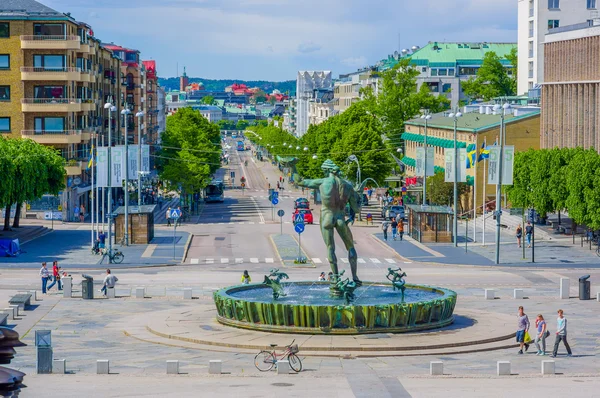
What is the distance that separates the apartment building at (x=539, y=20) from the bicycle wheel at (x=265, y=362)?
10471cm

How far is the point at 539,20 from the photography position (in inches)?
5458

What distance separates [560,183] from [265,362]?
49.8 meters

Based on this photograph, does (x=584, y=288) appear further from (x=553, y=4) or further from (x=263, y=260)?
(x=553, y=4)

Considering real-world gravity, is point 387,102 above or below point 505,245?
above

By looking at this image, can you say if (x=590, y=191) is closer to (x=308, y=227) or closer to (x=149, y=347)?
(x=308, y=227)

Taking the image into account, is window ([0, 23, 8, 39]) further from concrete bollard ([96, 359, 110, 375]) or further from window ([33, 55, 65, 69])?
concrete bollard ([96, 359, 110, 375])

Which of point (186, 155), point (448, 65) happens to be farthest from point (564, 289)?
point (448, 65)

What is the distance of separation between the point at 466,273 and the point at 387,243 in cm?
1756

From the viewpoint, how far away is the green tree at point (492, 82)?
577 feet

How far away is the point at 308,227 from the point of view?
9444cm

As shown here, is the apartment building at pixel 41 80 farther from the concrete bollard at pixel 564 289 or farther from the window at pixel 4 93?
the concrete bollard at pixel 564 289

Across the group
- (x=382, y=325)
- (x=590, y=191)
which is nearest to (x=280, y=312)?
(x=382, y=325)

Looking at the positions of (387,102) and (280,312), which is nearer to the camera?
(280,312)

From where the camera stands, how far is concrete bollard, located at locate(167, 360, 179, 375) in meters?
33.2
